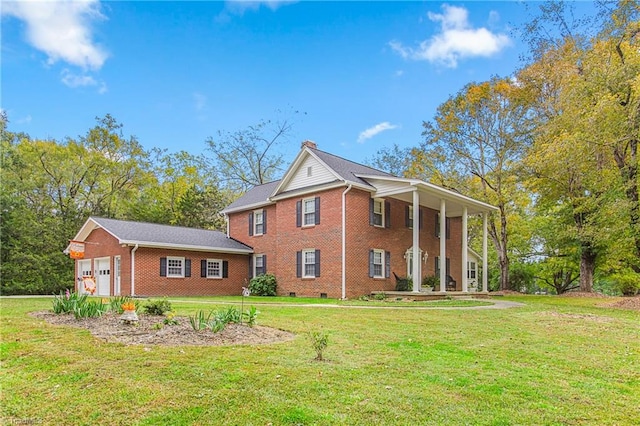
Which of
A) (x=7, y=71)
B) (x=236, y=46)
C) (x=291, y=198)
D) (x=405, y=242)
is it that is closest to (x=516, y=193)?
(x=405, y=242)

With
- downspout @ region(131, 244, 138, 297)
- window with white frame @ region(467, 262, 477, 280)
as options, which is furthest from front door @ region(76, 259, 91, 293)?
window with white frame @ region(467, 262, 477, 280)

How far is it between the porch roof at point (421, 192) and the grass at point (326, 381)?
11.2m

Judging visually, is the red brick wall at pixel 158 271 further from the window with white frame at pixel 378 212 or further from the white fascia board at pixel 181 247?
the window with white frame at pixel 378 212

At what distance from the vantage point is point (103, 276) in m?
22.9

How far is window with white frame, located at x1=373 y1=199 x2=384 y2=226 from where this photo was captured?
20.2 meters

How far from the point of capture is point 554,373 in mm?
5520

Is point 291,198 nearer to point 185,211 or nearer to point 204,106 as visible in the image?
point 204,106

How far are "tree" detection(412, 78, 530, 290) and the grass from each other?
19.8m

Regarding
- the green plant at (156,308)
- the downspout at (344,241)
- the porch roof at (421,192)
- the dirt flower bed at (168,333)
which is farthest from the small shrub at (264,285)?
the dirt flower bed at (168,333)

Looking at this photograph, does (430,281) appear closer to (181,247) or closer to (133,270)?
(181,247)

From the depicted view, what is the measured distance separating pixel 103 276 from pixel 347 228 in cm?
1356

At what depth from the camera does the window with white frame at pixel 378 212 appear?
797 inches

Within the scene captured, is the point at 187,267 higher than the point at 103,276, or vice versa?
the point at 187,267

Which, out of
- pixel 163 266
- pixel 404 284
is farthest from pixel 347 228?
pixel 163 266
